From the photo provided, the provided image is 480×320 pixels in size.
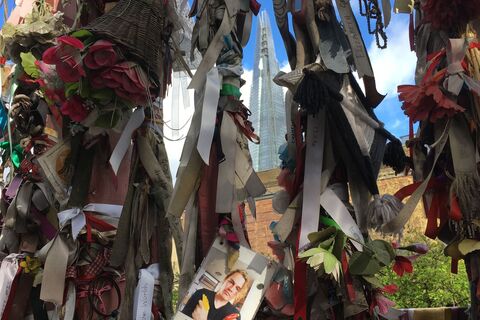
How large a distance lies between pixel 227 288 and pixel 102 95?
0.75 m

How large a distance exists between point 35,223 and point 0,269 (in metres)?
0.22

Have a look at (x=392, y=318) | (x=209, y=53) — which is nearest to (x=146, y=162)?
(x=209, y=53)

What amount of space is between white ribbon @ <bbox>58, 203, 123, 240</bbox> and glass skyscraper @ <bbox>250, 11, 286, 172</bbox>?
104cm

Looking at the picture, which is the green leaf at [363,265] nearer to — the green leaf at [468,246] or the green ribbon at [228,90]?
the green leaf at [468,246]

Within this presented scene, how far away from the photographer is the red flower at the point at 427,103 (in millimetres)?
1485

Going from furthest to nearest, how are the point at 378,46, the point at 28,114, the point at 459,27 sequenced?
the point at 28,114, the point at 378,46, the point at 459,27

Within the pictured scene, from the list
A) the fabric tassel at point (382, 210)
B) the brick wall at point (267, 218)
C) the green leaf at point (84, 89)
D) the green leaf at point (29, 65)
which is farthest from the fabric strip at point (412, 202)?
the brick wall at point (267, 218)

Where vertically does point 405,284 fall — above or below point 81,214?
below

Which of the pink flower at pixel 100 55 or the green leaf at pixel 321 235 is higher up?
the pink flower at pixel 100 55

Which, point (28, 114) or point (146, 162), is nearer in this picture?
point (146, 162)

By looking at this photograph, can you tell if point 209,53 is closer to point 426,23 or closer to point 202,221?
point 202,221

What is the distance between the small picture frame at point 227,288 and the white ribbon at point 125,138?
19.8 inches

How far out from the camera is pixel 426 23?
1.74 m

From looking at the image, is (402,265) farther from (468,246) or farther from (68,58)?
(68,58)
